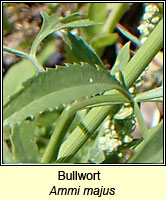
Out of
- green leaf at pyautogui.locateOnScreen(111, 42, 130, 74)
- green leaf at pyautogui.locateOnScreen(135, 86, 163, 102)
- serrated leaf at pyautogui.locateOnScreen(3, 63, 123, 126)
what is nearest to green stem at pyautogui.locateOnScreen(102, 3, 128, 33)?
green leaf at pyautogui.locateOnScreen(111, 42, 130, 74)

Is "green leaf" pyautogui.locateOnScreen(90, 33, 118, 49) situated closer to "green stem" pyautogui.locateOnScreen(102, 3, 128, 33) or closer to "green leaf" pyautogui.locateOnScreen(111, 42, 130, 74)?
"green stem" pyautogui.locateOnScreen(102, 3, 128, 33)

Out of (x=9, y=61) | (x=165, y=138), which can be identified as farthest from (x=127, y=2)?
(x=165, y=138)

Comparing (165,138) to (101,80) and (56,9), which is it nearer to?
(101,80)

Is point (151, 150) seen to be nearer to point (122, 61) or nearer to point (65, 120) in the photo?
point (65, 120)

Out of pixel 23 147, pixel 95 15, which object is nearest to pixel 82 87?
pixel 23 147

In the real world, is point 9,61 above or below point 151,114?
above

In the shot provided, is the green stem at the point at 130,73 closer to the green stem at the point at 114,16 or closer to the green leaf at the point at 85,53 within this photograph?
the green leaf at the point at 85,53

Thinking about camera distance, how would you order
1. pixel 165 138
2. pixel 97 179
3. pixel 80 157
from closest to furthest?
pixel 165 138, pixel 97 179, pixel 80 157

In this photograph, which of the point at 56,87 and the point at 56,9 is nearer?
the point at 56,87

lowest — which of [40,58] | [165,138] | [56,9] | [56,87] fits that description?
[165,138]
